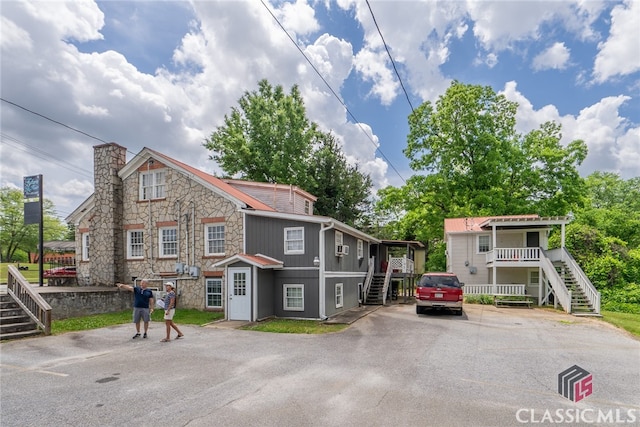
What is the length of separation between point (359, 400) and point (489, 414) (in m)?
2.04

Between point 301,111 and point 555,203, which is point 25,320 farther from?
point 555,203

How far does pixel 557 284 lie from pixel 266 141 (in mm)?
27201

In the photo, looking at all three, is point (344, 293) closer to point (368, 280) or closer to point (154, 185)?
point (368, 280)

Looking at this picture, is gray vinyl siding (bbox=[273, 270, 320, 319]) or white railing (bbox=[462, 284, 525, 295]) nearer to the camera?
gray vinyl siding (bbox=[273, 270, 320, 319])

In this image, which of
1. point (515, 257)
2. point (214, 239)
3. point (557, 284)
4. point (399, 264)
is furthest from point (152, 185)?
point (557, 284)

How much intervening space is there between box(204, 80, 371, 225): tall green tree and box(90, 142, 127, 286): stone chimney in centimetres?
1612

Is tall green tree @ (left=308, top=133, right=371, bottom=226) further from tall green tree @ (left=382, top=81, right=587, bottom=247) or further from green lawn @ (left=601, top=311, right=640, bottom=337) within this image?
green lawn @ (left=601, top=311, right=640, bottom=337)

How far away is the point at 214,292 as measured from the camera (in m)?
17.4

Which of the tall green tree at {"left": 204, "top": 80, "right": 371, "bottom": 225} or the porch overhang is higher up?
the tall green tree at {"left": 204, "top": 80, "right": 371, "bottom": 225}

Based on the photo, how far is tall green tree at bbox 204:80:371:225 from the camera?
3547 centimetres

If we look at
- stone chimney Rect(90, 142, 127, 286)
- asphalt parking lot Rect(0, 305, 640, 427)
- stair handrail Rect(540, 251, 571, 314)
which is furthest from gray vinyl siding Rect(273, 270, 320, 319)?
stair handrail Rect(540, 251, 571, 314)

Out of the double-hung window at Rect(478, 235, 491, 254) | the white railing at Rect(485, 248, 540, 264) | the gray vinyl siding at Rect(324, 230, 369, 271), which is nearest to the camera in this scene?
the gray vinyl siding at Rect(324, 230, 369, 271)

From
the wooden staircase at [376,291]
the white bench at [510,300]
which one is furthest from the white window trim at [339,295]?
the white bench at [510,300]

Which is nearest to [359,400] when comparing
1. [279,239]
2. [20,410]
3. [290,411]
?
[290,411]
